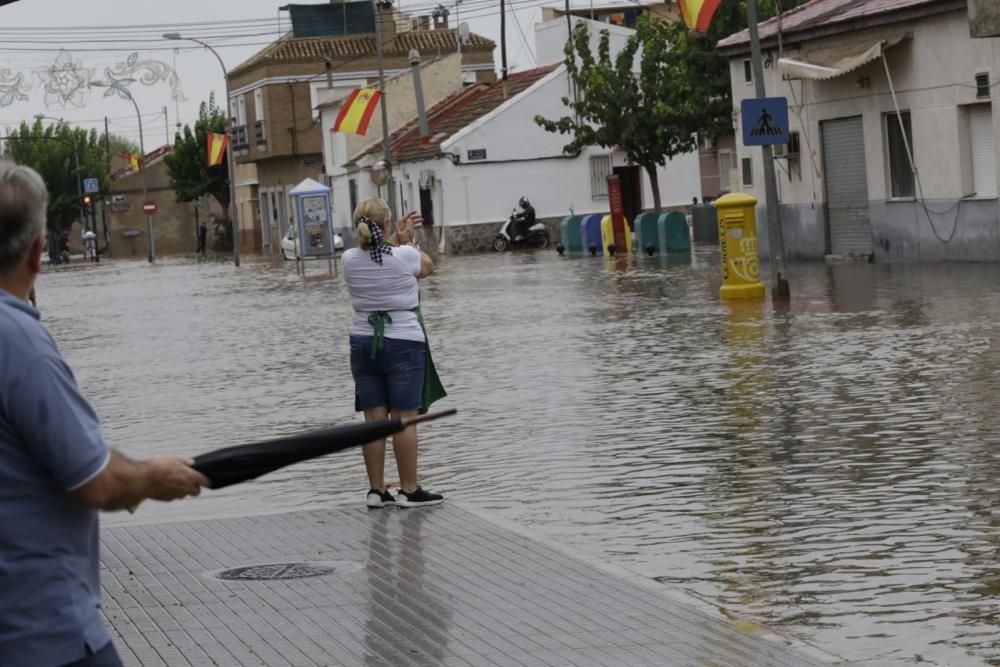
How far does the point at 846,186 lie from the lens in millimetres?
33562

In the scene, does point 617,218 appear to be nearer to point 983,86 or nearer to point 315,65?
point 983,86

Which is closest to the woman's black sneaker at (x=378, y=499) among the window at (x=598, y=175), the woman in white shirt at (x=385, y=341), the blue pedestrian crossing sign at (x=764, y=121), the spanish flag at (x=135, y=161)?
the woman in white shirt at (x=385, y=341)

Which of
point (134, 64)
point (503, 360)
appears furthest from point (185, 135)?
point (503, 360)

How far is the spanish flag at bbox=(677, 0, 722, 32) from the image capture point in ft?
96.2

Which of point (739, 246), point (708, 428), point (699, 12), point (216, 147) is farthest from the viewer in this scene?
point (216, 147)

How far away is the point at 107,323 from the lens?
101ft

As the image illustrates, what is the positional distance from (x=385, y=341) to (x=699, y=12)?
20.4 m

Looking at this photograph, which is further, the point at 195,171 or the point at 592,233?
the point at 195,171

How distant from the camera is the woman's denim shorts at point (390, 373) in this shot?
397 inches

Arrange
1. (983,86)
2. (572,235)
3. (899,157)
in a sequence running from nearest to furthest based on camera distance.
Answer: (983,86) → (899,157) → (572,235)

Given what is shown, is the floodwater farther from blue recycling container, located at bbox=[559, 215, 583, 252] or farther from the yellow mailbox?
blue recycling container, located at bbox=[559, 215, 583, 252]

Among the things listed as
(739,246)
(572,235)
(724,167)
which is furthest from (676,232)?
(739,246)

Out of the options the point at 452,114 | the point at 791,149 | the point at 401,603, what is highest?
the point at 452,114

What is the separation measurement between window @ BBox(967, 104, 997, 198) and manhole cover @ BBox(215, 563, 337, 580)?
22.4m
